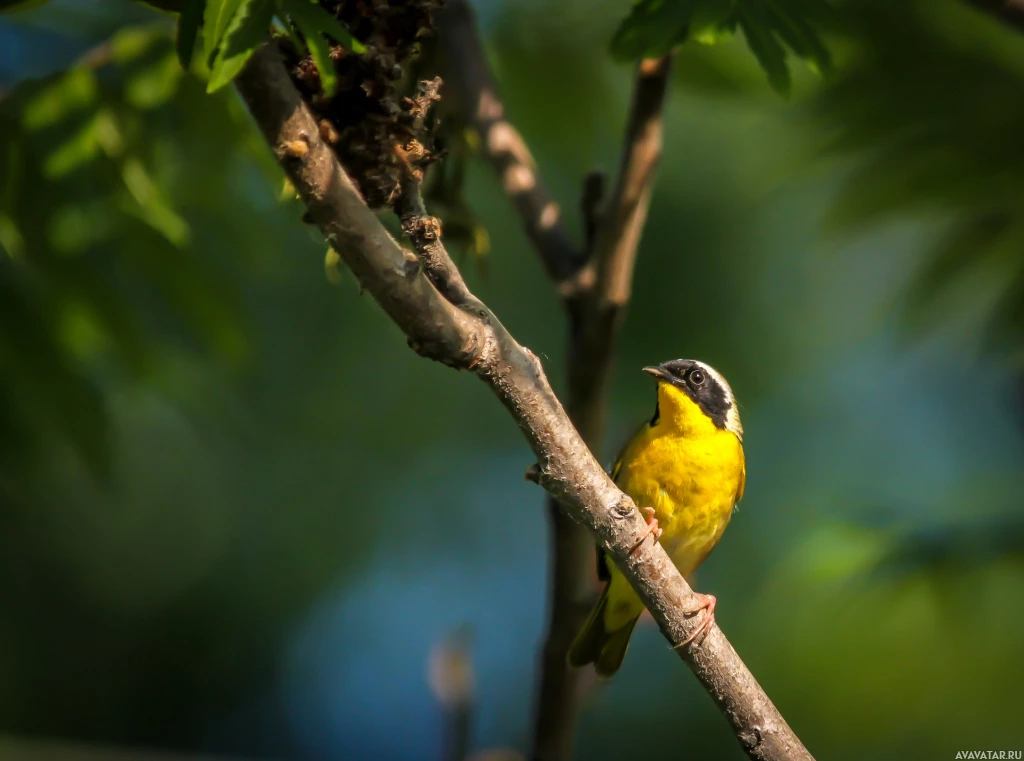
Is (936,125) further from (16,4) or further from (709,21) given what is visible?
(16,4)

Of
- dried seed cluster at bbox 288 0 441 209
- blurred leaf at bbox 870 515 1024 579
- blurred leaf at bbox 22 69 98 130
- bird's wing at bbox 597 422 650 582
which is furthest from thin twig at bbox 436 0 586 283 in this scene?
dried seed cluster at bbox 288 0 441 209

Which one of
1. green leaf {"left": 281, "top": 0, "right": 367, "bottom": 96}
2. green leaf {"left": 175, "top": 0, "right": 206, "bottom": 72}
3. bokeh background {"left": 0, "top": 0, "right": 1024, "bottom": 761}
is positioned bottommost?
bokeh background {"left": 0, "top": 0, "right": 1024, "bottom": 761}

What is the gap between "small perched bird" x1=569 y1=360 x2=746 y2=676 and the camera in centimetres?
457

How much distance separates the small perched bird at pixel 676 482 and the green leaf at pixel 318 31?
3.00 m

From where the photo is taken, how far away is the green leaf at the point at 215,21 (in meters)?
1.77

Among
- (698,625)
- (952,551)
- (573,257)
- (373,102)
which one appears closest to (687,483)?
(952,551)

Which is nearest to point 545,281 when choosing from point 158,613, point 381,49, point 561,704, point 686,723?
point 686,723

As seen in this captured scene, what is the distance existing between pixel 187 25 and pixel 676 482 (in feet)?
10.6

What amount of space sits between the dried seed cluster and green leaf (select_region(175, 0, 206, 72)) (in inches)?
7.0

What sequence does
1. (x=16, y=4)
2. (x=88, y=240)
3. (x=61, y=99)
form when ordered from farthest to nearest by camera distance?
(x=88, y=240) < (x=61, y=99) < (x=16, y=4)

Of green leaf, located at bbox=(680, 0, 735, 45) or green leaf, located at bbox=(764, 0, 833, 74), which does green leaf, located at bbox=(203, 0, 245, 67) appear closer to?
green leaf, located at bbox=(680, 0, 735, 45)

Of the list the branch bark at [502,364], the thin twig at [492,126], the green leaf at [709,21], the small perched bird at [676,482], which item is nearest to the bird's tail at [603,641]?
the small perched bird at [676,482]

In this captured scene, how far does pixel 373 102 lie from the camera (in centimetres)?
197

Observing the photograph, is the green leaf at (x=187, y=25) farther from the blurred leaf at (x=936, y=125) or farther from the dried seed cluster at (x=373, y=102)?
the blurred leaf at (x=936, y=125)
